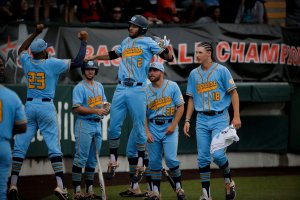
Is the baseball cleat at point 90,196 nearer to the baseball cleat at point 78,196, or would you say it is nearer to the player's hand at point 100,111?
the baseball cleat at point 78,196

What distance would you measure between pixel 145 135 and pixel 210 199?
1387 mm

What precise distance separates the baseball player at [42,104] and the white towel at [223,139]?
2.08m

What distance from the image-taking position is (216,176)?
1506 centimetres

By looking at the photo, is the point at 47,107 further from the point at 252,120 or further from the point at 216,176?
the point at 252,120

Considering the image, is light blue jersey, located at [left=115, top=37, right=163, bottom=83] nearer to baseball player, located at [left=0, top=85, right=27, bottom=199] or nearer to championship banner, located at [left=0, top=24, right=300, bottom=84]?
championship banner, located at [left=0, top=24, right=300, bottom=84]

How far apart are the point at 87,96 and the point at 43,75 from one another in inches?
28.9

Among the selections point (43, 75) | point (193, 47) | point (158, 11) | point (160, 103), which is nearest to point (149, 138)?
point (160, 103)

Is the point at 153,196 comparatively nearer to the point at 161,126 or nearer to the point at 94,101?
the point at 161,126

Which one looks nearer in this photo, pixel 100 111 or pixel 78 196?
pixel 100 111

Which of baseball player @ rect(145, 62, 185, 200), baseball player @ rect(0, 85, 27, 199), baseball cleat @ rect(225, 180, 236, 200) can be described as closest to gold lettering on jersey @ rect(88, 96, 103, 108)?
baseball player @ rect(145, 62, 185, 200)

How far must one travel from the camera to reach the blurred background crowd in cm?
1577

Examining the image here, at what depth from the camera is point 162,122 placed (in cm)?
1143

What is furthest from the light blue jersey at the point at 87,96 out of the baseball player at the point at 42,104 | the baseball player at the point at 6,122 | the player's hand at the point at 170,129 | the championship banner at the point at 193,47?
the baseball player at the point at 6,122

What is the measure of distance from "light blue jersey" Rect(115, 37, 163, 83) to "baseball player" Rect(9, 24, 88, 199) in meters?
0.70
